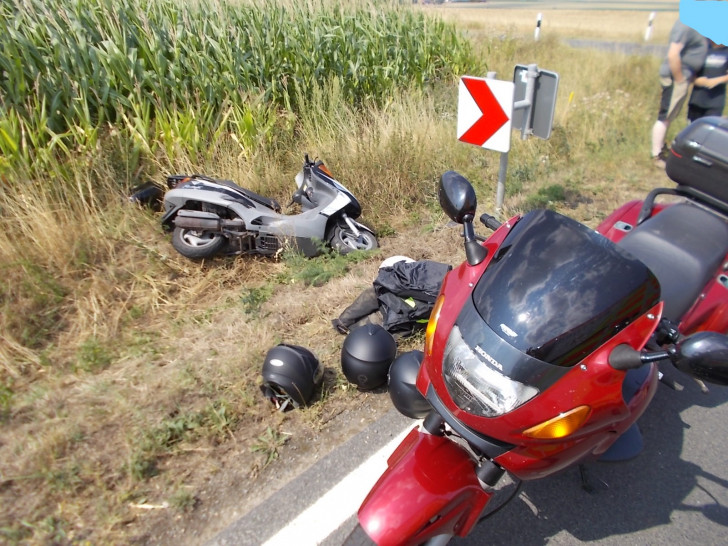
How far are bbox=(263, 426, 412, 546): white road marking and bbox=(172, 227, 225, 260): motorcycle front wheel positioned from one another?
232 cm

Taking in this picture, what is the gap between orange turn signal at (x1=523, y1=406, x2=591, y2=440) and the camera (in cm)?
149

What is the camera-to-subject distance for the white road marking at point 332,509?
2068 mm

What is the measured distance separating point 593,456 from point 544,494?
560mm

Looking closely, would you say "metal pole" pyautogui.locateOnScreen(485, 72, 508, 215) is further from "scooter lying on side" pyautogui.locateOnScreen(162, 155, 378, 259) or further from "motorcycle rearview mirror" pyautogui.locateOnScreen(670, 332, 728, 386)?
"motorcycle rearview mirror" pyautogui.locateOnScreen(670, 332, 728, 386)

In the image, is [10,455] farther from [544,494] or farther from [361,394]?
[544,494]

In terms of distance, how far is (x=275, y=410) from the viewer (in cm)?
270

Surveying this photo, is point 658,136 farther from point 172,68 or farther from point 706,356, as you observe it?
point 706,356

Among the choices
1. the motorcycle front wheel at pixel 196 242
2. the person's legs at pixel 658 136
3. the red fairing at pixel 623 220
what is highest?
the red fairing at pixel 623 220

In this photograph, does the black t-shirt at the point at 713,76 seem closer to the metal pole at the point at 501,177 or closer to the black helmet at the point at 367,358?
the metal pole at the point at 501,177

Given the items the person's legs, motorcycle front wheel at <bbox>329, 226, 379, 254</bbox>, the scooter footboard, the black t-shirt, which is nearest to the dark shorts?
the black t-shirt

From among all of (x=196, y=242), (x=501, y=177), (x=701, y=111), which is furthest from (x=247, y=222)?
(x=701, y=111)

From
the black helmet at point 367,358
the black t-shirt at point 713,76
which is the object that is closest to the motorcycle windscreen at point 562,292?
the black helmet at point 367,358

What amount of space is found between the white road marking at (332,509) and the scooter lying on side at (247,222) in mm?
2255

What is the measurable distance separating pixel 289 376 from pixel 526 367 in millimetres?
1424
